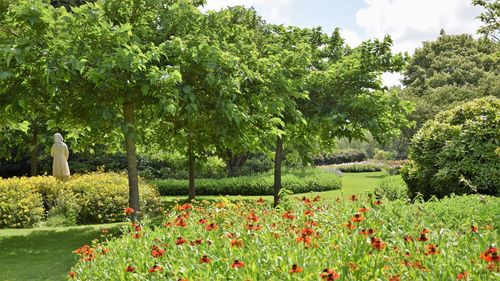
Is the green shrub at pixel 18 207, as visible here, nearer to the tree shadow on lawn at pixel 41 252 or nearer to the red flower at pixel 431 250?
the tree shadow on lawn at pixel 41 252

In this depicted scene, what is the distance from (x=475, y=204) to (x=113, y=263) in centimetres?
575

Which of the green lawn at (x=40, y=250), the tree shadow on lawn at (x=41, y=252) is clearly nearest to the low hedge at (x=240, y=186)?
the green lawn at (x=40, y=250)

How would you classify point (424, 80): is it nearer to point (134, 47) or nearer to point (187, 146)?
point (187, 146)

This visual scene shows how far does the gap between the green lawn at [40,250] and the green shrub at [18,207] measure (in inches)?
26.1

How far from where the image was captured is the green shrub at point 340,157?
46.2 m

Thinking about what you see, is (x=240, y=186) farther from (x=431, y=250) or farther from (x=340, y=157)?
(x=340, y=157)

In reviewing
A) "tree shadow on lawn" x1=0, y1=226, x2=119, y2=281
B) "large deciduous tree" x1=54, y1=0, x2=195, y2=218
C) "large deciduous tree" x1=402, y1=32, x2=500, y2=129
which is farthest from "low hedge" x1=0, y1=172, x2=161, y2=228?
"large deciduous tree" x1=402, y1=32, x2=500, y2=129

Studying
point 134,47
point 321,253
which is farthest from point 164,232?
point 134,47

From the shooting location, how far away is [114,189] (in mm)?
13438

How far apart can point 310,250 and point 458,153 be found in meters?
7.35

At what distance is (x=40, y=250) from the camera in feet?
31.0

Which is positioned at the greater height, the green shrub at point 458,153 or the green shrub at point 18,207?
the green shrub at point 458,153

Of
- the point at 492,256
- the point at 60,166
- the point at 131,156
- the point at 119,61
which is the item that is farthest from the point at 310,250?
the point at 60,166

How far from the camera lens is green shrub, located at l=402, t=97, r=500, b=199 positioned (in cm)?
1013
